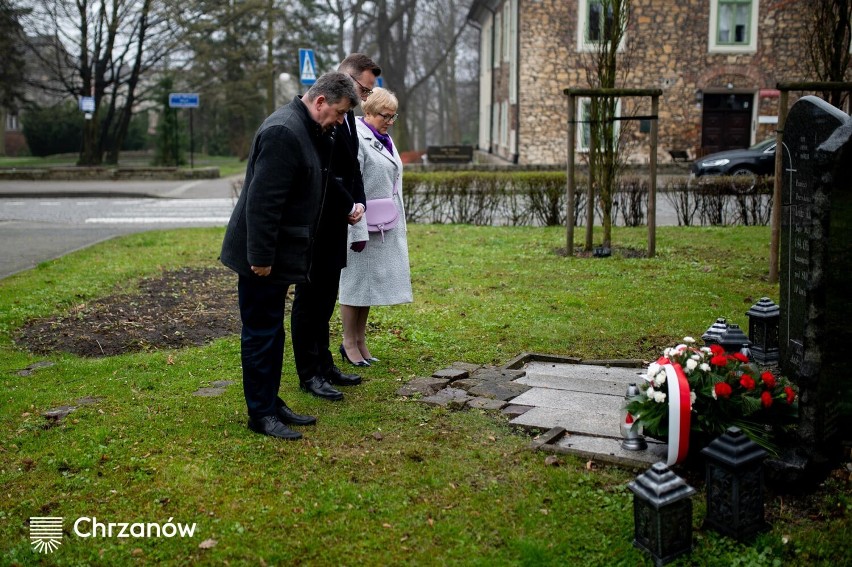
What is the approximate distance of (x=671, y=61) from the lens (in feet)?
100

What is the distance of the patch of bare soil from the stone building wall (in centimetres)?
2263

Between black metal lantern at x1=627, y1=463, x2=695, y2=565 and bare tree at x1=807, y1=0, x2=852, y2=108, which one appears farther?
bare tree at x1=807, y1=0, x2=852, y2=108

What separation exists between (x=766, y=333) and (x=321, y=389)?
310 cm

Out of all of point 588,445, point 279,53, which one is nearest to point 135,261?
point 588,445

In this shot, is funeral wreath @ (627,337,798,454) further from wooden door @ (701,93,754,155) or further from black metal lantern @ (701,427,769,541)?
wooden door @ (701,93,754,155)

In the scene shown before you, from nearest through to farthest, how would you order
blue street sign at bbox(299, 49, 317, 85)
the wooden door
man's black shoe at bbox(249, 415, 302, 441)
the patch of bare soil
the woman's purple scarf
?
man's black shoe at bbox(249, 415, 302, 441)
the woman's purple scarf
the patch of bare soil
blue street sign at bbox(299, 49, 317, 85)
the wooden door

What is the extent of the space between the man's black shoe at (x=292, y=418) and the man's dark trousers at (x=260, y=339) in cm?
16

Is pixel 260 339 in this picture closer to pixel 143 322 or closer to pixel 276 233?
pixel 276 233

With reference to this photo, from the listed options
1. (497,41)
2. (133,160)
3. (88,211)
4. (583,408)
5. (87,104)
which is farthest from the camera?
(133,160)

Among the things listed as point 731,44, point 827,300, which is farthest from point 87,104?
point 827,300

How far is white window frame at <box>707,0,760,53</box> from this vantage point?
99.9 ft

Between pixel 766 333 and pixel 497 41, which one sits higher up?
pixel 497 41

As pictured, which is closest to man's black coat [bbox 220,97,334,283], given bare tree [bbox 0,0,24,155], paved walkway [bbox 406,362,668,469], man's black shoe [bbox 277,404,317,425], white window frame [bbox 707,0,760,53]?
man's black shoe [bbox 277,404,317,425]

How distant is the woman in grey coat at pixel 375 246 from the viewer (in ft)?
20.5
